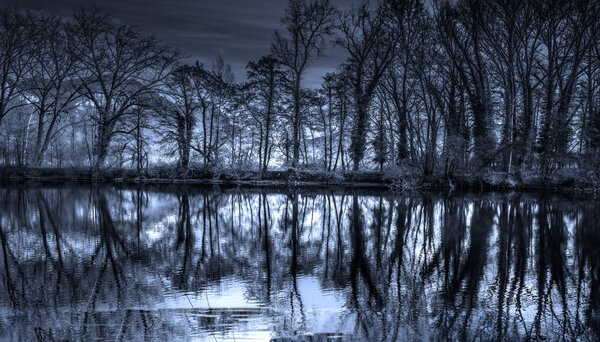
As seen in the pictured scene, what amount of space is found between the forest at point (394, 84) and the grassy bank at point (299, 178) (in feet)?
1.10

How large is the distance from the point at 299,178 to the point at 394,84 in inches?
394

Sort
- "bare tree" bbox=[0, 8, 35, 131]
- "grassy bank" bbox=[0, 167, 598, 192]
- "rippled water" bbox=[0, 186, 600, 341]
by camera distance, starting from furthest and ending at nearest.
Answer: "bare tree" bbox=[0, 8, 35, 131] < "grassy bank" bbox=[0, 167, 598, 192] < "rippled water" bbox=[0, 186, 600, 341]

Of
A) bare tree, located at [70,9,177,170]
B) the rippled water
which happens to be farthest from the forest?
the rippled water

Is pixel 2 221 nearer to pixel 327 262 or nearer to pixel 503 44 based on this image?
pixel 327 262

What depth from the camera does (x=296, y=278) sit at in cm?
797

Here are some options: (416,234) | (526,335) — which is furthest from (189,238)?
(526,335)

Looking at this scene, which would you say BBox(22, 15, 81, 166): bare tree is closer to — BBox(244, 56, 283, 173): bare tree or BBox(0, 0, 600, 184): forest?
BBox(0, 0, 600, 184): forest

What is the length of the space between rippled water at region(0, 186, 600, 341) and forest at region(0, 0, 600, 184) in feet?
54.4

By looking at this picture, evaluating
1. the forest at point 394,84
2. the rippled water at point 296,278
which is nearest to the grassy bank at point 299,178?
the forest at point 394,84

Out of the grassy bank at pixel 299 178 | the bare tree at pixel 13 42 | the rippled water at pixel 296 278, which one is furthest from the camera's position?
the bare tree at pixel 13 42

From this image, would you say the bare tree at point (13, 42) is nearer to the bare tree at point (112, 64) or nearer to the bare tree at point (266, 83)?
the bare tree at point (112, 64)

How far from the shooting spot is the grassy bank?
3027cm

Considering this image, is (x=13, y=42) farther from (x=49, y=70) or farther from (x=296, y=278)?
(x=296, y=278)

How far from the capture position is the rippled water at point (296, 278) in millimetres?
5535
